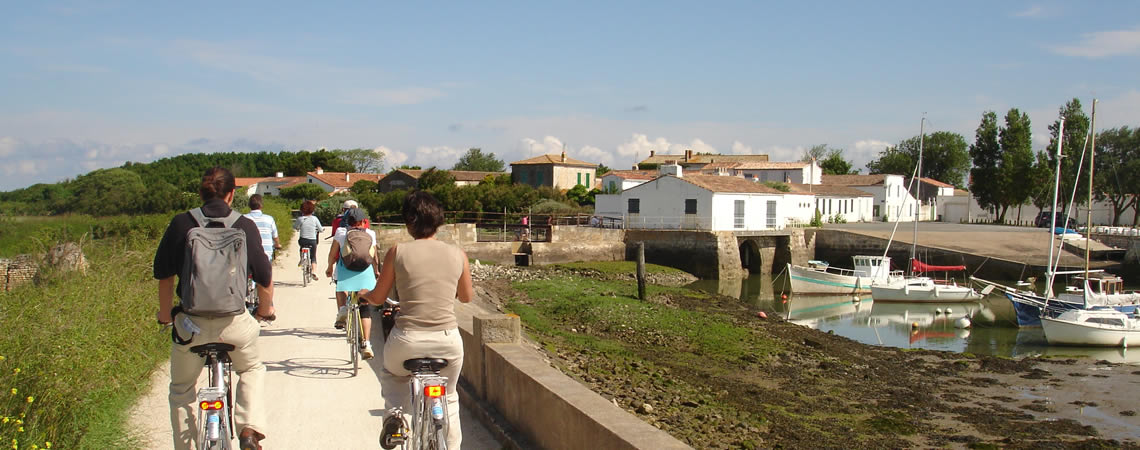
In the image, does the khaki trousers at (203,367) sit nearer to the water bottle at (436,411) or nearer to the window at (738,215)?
the water bottle at (436,411)

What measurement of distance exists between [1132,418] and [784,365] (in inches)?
269

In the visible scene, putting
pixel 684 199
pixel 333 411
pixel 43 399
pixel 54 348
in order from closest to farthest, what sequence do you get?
1. pixel 43 399
2. pixel 54 348
3. pixel 333 411
4. pixel 684 199

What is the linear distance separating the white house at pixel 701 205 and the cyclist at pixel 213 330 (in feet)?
142

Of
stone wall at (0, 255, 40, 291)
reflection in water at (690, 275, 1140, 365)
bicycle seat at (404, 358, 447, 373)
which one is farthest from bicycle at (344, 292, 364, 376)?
reflection in water at (690, 275, 1140, 365)

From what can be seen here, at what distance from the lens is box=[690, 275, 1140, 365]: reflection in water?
86.4 ft

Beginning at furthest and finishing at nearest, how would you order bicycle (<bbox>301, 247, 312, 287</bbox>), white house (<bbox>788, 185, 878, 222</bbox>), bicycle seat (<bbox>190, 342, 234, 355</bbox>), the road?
white house (<bbox>788, 185, 878, 222</bbox>)
bicycle (<bbox>301, 247, 312, 287</bbox>)
the road
bicycle seat (<bbox>190, 342, 234, 355</bbox>)

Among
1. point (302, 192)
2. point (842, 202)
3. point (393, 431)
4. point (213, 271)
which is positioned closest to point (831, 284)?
point (842, 202)

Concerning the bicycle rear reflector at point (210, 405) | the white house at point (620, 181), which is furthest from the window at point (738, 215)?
the bicycle rear reflector at point (210, 405)

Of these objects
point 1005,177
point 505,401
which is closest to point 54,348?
point 505,401

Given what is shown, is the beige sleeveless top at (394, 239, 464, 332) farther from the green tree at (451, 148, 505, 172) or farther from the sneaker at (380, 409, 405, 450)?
the green tree at (451, 148, 505, 172)

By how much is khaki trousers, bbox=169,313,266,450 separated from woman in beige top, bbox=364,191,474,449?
774 millimetres

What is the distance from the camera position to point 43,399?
21.4ft

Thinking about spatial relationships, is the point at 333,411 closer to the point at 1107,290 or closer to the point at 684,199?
the point at 1107,290

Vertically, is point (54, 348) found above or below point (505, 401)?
above
